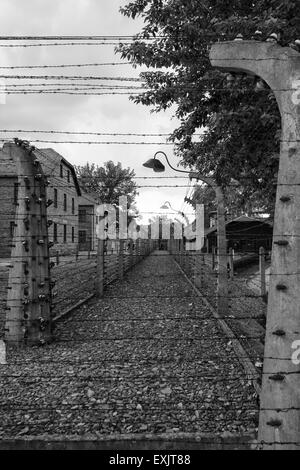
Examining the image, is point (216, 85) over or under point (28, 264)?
over

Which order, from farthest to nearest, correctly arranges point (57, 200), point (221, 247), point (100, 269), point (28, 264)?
point (57, 200)
point (100, 269)
point (221, 247)
point (28, 264)

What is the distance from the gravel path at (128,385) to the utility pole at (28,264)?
388mm

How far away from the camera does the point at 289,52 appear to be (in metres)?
2.73

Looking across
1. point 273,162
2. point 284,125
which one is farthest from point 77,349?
point 284,125

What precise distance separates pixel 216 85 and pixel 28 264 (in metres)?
4.07

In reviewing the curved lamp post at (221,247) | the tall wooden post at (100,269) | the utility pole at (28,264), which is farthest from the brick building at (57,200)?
the utility pole at (28,264)

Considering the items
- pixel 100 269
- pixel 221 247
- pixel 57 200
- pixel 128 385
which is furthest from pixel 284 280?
pixel 57 200

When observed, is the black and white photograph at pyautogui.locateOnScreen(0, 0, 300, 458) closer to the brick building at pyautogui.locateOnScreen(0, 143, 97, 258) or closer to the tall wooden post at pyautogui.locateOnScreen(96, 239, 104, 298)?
the tall wooden post at pyautogui.locateOnScreen(96, 239, 104, 298)

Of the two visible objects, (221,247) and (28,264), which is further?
(221,247)

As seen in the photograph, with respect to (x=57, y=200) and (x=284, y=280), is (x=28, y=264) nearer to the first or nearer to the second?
(x=284, y=280)

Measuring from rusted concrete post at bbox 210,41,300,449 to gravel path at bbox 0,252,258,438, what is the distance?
88 cm

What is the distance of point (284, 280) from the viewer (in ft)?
8.86

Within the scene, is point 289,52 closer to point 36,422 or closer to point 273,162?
point 273,162

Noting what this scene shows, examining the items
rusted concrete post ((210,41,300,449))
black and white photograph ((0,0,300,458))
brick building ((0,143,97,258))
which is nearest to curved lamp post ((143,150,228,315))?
black and white photograph ((0,0,300,458))
